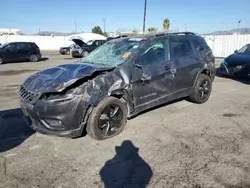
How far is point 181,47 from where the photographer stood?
518 centimetres

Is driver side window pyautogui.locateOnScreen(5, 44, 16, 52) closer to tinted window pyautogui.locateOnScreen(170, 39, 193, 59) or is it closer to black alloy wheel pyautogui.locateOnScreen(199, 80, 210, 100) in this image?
tinted window pyautogui.locateOnScreen(170, 39, 193, 59)

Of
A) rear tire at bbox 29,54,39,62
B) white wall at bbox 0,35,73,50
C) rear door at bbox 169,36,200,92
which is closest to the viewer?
rear door at bbox 169,36,200,92

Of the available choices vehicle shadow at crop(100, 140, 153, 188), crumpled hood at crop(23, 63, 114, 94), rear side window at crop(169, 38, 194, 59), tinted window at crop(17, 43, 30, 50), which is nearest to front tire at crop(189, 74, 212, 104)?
rear side window at crop(169, 38, 194, 59)

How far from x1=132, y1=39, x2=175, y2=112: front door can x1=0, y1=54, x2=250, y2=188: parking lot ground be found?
1.69 ft

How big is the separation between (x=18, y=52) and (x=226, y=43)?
16728mm

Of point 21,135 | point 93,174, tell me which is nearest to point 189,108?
point 93,174

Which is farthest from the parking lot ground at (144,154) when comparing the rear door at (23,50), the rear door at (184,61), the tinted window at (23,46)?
the tinted window at (23,46)

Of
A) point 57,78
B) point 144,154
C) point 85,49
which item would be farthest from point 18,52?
point 144,154

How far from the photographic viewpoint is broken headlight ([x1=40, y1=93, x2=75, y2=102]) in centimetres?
339

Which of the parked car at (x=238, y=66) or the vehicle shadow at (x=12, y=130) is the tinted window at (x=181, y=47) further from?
the parked car at (x=238, y=66)

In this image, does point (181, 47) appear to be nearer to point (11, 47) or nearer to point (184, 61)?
point (184, 61)

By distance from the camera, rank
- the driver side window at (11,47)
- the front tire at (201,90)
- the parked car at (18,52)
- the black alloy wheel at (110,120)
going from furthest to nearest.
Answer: the driver side window at (11,47), the parked car at (18,52), the front tire at (201,90), the black alloy wheel at (110,120)

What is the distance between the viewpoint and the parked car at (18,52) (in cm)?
1626

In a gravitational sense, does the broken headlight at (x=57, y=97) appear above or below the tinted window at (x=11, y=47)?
below
